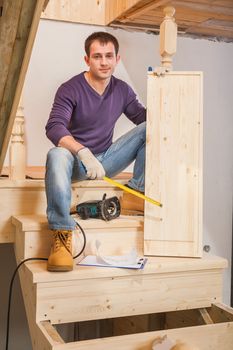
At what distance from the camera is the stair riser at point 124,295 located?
168 centimetres

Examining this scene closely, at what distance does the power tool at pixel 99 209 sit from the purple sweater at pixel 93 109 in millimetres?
473

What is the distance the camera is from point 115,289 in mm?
1764

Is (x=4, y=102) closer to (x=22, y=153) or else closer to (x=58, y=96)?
(x=22, y=153)

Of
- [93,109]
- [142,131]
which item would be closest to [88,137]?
[93,109]

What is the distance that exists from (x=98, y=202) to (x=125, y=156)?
0.34m


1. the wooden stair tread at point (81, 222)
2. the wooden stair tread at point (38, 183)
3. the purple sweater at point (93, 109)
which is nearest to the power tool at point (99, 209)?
the wooden stair tread at point (81, 222)

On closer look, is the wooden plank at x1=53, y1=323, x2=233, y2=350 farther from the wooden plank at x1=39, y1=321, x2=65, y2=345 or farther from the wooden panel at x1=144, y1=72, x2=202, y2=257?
the wooden panel at x1=144, y1=72, x2=202, y2=257

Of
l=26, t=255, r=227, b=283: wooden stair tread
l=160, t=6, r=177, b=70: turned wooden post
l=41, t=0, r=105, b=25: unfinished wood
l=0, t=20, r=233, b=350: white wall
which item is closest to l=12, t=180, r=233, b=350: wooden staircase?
l=26, t=255, r=227, b=283: wooden stair tread

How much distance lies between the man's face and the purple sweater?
0.25 feet

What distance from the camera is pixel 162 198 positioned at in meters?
1.97

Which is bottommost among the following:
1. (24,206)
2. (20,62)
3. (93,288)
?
(93,288)

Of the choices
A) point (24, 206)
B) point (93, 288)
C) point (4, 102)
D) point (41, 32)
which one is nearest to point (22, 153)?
point (24, 206)

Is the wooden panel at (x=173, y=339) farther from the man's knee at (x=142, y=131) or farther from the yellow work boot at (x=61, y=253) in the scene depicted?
the man's knee at (x=142, y=131)

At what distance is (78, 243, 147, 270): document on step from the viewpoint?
177 cm
